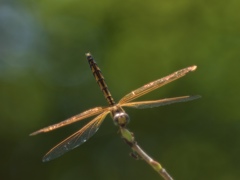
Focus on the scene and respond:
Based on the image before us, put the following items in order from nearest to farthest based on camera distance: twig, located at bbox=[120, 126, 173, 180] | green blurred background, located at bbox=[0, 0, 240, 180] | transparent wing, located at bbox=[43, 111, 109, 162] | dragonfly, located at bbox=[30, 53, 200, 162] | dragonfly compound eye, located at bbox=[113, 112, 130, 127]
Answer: twig, located at bbox=[120, 126, 173, 180] → dragonfly compound eye, located at bbox=[113, 112, 130, 127] → dragonfly, located at bbox=[30, 53, 200, 162] → transparent wing, located at bbox=[43, 111, 109, 162] → green blurred background, located at bbox=[0, 0, 240, 180]

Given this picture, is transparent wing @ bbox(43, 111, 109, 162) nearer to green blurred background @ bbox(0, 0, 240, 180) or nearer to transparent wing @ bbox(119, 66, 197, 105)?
transparent wing @ bbox(119, 66, 197, 105)

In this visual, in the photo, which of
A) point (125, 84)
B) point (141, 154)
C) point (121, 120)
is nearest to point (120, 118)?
point (121, 120)

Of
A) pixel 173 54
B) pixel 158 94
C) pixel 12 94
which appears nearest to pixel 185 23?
pixel 173 54

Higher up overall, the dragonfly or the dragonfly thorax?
the dragonfly

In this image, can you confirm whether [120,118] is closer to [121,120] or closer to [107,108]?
[121,120]

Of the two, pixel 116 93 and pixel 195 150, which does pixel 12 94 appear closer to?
pixel 116 93

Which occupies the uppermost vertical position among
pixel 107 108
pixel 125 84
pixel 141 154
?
pixel 125 84

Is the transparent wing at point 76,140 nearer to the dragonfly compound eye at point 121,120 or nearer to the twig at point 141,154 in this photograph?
the dragonfly compound eye at point 121,120

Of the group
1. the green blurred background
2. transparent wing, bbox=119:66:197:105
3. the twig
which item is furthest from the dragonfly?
the green blurred background
